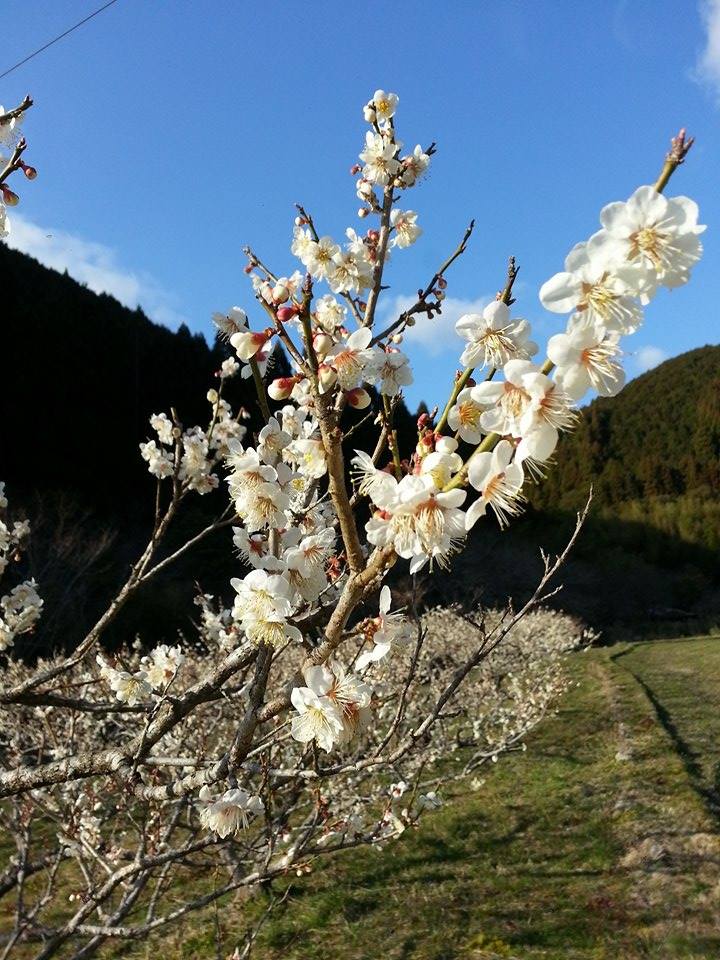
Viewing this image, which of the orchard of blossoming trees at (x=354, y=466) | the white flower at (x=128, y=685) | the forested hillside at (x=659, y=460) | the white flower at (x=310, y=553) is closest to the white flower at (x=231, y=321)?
the orchard of blossoming trees at (x=354, y=466)

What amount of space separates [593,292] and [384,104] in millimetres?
1365

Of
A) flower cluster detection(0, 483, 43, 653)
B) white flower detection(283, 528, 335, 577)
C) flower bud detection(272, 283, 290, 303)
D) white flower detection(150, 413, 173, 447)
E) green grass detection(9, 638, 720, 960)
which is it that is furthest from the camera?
green grass detection(9, 638, 720, 960)

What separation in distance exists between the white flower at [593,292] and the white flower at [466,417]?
0.59ft

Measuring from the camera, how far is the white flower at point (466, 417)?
0.94 metres

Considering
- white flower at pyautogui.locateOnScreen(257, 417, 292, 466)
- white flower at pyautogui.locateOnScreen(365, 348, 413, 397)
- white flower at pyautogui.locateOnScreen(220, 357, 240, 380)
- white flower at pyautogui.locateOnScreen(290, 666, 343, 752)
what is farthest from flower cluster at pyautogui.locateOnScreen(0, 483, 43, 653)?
white flower at pyautogui.locateOnScreen(365, 348, 413, 397)

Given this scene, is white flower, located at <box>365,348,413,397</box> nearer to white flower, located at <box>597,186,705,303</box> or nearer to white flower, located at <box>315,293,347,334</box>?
white flower, located at <box>315,293,347,334</box>

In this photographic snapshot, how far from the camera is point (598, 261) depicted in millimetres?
793

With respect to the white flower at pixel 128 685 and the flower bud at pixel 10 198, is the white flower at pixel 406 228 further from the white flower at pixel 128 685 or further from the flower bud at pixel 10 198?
the white flower at pixel 128 685

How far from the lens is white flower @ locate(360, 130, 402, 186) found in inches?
71.1

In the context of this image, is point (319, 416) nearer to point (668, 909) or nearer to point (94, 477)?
point (668, 909)

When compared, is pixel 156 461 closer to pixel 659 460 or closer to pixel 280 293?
pixel 280 293

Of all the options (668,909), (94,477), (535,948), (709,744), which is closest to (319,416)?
(535,948)

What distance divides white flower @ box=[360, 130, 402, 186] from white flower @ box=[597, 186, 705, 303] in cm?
115

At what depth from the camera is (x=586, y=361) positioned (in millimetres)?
823
